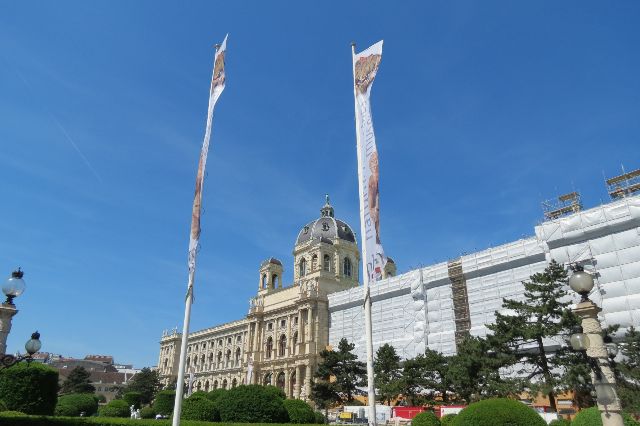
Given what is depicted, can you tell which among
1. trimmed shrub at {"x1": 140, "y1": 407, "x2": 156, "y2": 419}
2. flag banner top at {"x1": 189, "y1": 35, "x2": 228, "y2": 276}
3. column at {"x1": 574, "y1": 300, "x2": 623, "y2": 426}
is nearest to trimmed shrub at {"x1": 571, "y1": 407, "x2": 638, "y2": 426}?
column at {"x1": 574, "y1": 300, "x2": 623, "y2": 426}

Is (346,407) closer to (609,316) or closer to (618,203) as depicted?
(609,316)

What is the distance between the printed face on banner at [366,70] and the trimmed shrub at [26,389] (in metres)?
16.3

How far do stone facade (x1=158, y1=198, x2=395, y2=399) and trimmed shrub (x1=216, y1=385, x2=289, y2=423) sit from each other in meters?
31.3

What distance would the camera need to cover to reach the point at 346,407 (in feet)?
123

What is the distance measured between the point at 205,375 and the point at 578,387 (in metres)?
63.6

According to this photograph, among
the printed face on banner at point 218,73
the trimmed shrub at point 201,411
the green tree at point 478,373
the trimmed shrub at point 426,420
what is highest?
the printed face on banner at point 218,73

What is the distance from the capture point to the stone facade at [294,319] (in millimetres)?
54562

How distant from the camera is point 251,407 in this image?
18.9 metres

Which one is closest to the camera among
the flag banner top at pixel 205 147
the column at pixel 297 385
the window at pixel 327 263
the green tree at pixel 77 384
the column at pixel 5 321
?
the flag banner top at pixel 205 147

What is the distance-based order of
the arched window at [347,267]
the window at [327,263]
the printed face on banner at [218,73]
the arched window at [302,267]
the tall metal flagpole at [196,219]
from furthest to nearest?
the arched window at [302,267]
the arched window at [347,267]
the window at [327,263]
the printed face on banner at [218,73]
the tall metal flagpole at [196,219]

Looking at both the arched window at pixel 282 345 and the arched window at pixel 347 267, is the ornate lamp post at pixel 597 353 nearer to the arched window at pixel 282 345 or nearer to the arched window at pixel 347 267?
the arched window at pixel 347 267

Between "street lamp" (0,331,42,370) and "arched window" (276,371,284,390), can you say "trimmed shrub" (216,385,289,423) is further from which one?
"arched window" (276,371,284,390)

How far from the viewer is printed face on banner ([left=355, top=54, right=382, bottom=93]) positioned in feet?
45.0

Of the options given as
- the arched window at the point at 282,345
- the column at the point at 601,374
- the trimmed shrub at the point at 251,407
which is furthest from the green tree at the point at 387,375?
the column at the point at 601,374
